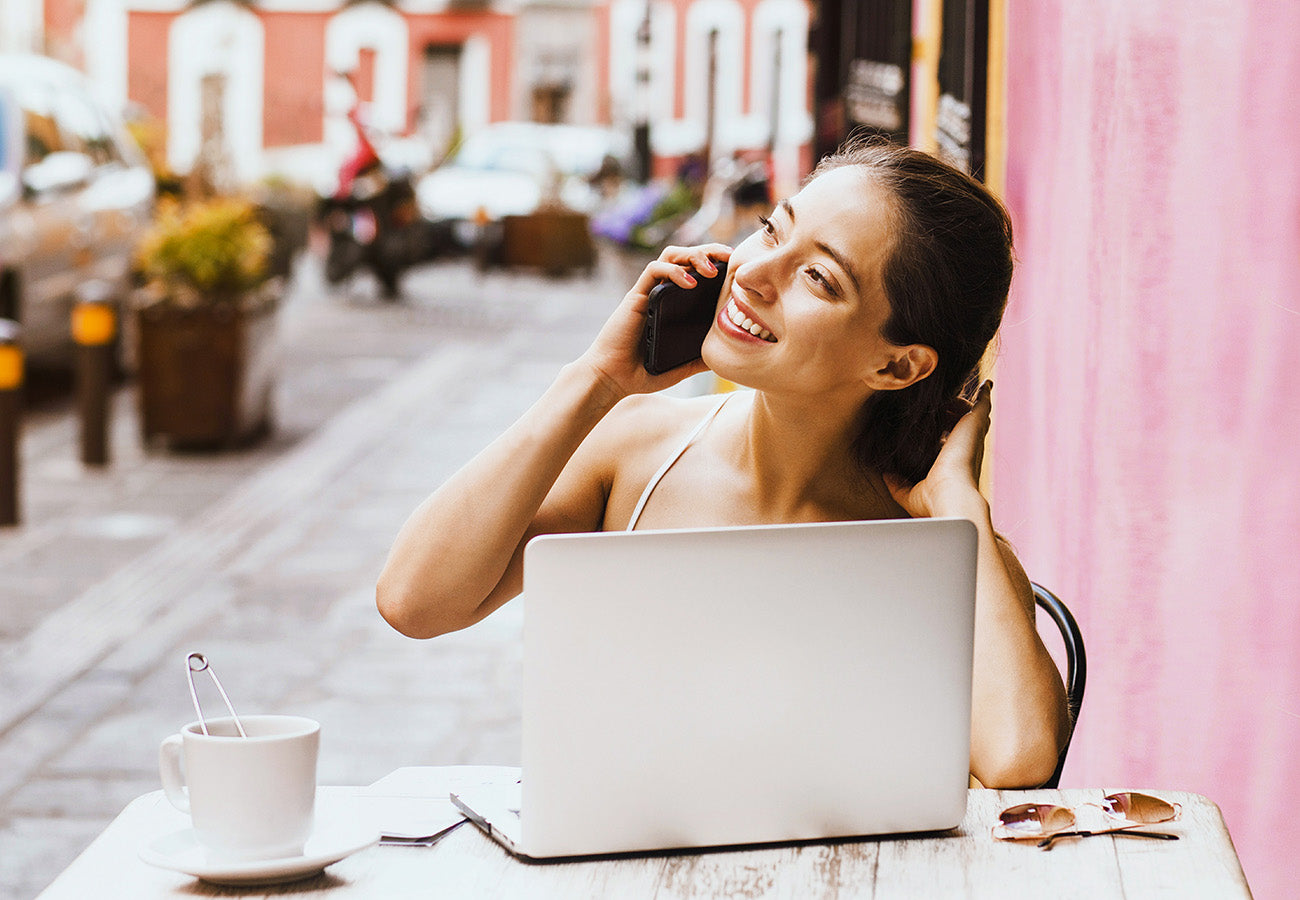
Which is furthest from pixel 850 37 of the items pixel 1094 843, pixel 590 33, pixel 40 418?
pixel 590 33

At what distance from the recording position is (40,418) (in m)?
8.70

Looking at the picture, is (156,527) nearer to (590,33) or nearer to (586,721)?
(586,721)

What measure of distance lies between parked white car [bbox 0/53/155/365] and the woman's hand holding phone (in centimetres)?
603

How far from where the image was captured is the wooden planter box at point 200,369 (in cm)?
750

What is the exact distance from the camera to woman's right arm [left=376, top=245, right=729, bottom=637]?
185 centimetres

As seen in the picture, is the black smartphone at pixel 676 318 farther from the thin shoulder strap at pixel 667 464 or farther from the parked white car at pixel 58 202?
the parked white car at pixel 58 202

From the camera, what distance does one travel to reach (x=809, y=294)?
1.77 metres

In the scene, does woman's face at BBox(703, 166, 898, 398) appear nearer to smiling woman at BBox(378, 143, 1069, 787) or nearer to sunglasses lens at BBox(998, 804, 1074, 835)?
smiling woman at BBox(378, 143, 1069, 787)

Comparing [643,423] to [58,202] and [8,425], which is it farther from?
[58,202]

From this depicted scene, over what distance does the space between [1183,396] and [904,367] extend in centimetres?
78

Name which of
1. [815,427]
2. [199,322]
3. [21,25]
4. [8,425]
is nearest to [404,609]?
[815,427]

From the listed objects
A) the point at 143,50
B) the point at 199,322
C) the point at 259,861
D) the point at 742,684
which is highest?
the point at 143,50

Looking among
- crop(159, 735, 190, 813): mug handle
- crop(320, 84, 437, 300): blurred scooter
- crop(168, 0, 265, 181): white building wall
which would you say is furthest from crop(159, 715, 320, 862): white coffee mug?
crop(168, 0, 265, 181): white building wall

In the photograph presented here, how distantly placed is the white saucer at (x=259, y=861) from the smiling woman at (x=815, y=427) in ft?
1.49
